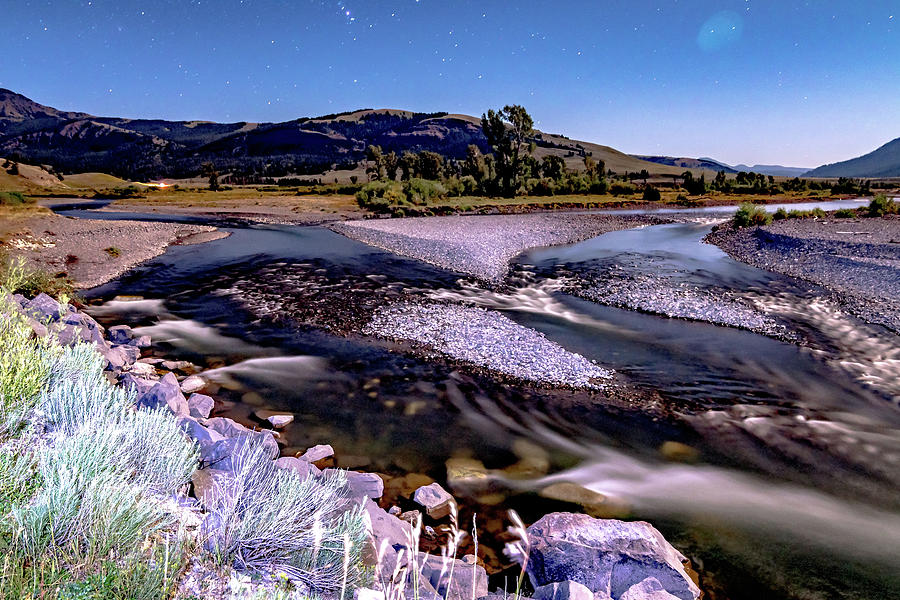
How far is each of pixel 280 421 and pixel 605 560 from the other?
20.9 feet

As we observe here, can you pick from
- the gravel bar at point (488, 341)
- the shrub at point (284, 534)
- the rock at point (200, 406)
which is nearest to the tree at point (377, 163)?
the gravel bar at point (488, 341)

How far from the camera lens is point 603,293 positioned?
1977cm

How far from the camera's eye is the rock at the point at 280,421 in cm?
872

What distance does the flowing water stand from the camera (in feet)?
21.6

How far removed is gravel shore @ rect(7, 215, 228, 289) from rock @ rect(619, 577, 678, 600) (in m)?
23.9

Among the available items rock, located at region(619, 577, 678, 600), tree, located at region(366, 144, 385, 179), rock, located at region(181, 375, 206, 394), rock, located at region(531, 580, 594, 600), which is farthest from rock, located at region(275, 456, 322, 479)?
tree, located at region(366, 144, 385, 179)

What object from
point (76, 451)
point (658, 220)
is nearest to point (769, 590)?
point (76, 451)

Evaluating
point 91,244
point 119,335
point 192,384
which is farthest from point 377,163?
point 192,384

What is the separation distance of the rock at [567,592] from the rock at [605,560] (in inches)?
26.7

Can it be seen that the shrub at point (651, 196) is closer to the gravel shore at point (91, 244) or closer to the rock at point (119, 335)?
the gravel shore at point (91, 244)

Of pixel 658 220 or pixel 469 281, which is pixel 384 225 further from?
pixel 658 220

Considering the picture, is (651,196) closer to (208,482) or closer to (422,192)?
(422,192)

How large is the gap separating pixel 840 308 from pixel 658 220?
39.6 metres

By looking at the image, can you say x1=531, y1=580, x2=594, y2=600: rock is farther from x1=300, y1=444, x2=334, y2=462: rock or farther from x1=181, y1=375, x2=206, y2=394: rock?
x1=181, y1=375, x2=206, y2=394: rock
